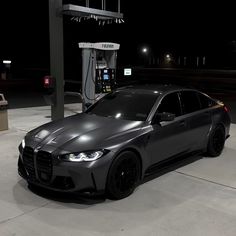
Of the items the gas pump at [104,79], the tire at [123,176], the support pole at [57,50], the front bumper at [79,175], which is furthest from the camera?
the gas pump at [104,79]

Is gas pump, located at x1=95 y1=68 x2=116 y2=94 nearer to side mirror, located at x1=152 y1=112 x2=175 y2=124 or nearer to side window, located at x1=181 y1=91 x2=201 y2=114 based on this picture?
side window, located at x1=181 y1=91 x2=201 y2=114

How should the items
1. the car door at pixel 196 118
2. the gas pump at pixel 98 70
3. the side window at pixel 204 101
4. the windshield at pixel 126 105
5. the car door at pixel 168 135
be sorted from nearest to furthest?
the car door at pixel 168 135 → the windshield at pixel 126 105 → the car door at pixel 196 118 → the side window at pixel 204 101 → the gas pump at pixel 98 70

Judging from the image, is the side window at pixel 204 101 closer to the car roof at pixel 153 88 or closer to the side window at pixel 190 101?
the side window at pixel 190 101

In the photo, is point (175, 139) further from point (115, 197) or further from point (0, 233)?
point (0, 233)

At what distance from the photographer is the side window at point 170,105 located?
549 centimetres

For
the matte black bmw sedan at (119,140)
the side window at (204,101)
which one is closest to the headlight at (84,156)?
the matte black bmw sedan at (119,140)

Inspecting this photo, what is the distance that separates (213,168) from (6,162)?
3.54 meters

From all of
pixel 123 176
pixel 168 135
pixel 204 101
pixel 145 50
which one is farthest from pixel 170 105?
pixel 145 50

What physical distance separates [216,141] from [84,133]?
2.97 metres

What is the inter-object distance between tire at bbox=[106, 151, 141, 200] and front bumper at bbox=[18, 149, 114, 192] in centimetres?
10

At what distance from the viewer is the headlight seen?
14.2ft

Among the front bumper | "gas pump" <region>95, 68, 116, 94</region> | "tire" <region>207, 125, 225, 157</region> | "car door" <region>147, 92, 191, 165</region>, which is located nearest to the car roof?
"car door" <region>147, 92, 191, 165</region>

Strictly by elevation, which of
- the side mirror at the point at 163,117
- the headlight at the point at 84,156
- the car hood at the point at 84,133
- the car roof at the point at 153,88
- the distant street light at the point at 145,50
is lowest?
the headlight at the point at 84,156

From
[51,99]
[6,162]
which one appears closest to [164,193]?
[6,162]
